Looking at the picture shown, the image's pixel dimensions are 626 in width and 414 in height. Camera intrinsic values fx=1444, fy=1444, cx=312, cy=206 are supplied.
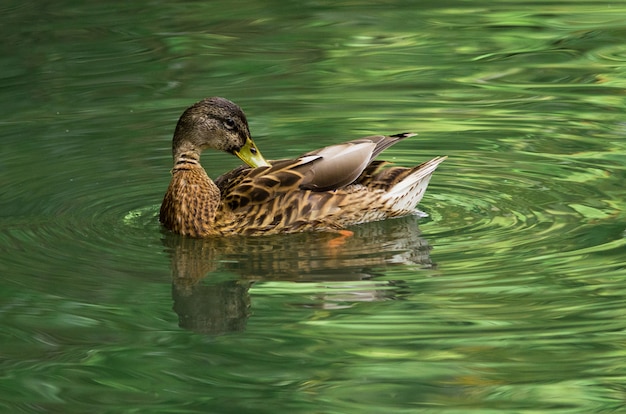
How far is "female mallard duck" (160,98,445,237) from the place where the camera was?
9.00 meters

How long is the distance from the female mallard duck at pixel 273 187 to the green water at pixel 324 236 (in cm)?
16

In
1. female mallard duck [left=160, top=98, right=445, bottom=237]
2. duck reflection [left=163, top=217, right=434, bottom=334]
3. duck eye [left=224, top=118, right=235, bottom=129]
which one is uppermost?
duck eye [left=224, top=118, right=235, bottom=129]

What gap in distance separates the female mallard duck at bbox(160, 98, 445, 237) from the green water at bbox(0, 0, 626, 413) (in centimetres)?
16

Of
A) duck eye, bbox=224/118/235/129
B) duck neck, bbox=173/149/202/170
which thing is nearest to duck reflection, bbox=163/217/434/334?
duck neck, bbox=173/149/202/170

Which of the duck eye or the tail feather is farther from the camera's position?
the duck eye

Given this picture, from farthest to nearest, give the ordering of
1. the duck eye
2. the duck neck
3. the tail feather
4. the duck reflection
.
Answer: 1. the duck neck
2. the duck eye
3. the tail feather
4. the duck reflection

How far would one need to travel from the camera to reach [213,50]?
14.3 metres

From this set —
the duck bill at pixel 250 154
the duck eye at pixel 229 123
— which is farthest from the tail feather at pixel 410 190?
the duck eye at pixel 229 123

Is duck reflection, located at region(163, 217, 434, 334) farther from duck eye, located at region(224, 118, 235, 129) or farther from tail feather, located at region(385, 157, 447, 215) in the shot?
duck eye, located at region(224, 118, 235, 129)

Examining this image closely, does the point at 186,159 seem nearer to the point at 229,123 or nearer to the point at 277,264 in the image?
the point at 229,123

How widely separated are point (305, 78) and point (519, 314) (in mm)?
6285

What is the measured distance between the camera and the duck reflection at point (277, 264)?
7477 millimetres

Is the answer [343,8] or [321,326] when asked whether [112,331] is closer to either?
[321,326]

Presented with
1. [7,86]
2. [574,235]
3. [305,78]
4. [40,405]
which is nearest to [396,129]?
[305,78]
